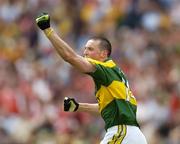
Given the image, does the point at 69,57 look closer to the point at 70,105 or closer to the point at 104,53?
the point at 104,53

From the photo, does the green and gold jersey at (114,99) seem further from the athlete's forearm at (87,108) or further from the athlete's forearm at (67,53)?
the athlete's forearm at (87,108)

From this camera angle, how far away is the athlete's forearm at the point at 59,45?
9.72m

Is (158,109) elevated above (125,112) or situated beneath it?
situated beneath

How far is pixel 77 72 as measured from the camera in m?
18.4

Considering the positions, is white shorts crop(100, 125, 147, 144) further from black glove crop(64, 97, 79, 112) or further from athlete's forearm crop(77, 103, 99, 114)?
athlete's forearm crop(77, 103, 99, 114)

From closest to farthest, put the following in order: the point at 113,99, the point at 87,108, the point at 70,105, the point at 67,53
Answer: the point at 67,53 → the point at 113,99 → the point at 70,105 → the point at 87,108

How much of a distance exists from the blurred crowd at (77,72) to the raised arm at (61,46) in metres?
6.06

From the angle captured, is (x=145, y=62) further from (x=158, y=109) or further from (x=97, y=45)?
(x=97, y=45)

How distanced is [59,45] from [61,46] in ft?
0.08

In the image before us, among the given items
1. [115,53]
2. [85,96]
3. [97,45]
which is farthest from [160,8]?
[97,45]

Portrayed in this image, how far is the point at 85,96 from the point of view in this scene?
57.0ft

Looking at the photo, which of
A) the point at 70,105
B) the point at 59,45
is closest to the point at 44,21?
the point at 59,45

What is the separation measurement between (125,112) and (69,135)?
6.00 meters

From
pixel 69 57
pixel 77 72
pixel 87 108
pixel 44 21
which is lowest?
pixel 77 72
